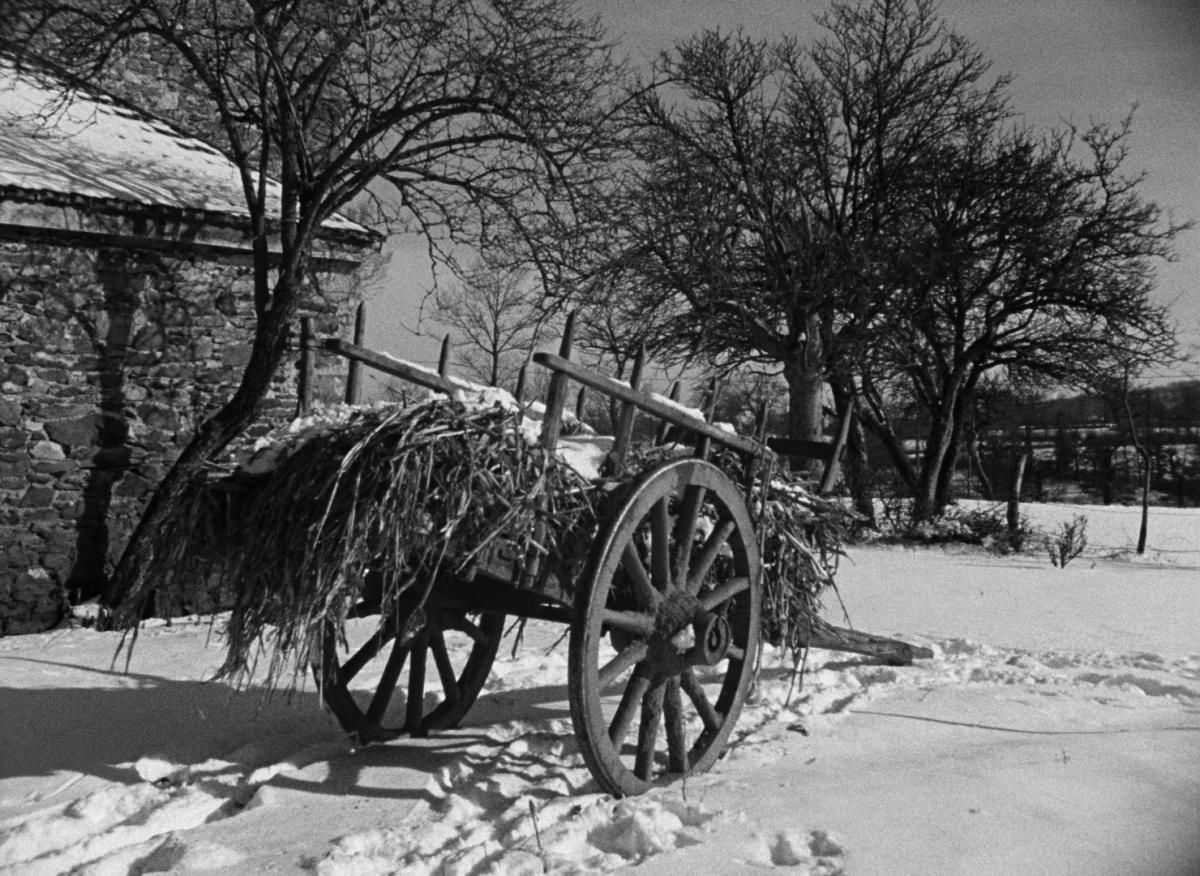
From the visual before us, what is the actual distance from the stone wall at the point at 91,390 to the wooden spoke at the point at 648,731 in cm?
641

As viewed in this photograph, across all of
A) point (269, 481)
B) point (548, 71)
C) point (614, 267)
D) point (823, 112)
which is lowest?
point (269, 481)

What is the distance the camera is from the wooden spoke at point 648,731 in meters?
3.38

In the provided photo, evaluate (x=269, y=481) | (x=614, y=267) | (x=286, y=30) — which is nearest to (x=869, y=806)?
(x=269, y=481)

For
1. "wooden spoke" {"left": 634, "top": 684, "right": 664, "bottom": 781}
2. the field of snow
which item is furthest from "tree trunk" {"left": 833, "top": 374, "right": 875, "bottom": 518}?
"wooden spoke" {"left": 634, "top": 684, "right": 664, "bottom": 781}

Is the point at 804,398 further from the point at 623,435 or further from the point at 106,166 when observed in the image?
the point at 623,435

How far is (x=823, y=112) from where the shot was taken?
16.8m

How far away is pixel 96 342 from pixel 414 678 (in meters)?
5.67

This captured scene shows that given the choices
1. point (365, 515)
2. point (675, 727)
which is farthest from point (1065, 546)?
point (365, 515)

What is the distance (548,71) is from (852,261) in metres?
7.29

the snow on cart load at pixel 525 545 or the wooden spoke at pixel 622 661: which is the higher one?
the snow on cart load at pixel 525 545

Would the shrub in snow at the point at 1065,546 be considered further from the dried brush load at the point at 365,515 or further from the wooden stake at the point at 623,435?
the dried brush load at the point at 365,515

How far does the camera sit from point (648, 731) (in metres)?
3.41

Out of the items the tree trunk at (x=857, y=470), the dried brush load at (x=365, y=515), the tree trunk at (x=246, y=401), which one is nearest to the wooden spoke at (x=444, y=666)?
the dried brush load at (x=365, y=515)

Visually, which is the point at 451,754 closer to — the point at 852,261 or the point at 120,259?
the point at 120,259
